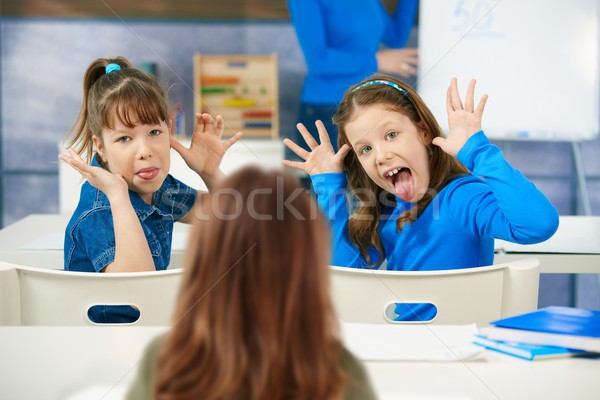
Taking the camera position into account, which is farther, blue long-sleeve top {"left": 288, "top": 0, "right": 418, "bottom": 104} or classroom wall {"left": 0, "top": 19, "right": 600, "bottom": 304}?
classroom wall {"left": 0, "top": 19, "right": 600, "bottom": 304}

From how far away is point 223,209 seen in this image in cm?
59

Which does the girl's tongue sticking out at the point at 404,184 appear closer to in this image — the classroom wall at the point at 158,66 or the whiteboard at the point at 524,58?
the whiteboard at the point at 524,58

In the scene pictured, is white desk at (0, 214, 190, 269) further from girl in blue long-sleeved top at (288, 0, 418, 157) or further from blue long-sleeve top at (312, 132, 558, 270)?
girl in blue long-sleeved top at (288, 0, 418, 157)

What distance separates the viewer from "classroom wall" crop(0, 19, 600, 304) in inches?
137

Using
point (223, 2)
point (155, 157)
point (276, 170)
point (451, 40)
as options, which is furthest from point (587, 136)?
point (276, 170)

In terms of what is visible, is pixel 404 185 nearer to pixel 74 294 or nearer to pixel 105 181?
pixel 105 181

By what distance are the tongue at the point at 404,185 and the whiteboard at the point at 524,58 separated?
5.54ft

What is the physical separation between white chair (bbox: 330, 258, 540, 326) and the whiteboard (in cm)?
221

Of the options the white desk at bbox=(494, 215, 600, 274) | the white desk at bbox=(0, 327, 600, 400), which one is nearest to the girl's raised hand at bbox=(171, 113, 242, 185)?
the white desk at bbox=(494, 215, 600, 274)

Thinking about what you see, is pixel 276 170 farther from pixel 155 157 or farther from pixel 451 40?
pixel 451 40

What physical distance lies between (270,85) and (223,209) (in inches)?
112

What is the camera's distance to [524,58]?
3197 mm

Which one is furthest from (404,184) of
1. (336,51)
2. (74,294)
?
(336,51)

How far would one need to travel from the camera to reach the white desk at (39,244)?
1.72 metres
